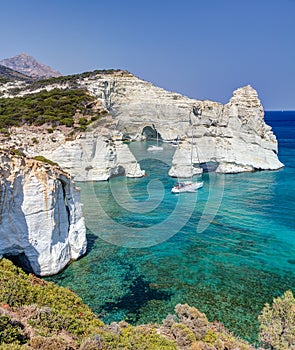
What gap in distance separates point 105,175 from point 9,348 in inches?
1184

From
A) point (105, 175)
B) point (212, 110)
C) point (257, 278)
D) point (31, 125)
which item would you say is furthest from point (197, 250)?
point (212, 110)

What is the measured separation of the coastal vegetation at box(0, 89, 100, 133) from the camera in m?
36.6

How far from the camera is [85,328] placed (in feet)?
26.8

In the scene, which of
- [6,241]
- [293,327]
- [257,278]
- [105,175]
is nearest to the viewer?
[293,327]

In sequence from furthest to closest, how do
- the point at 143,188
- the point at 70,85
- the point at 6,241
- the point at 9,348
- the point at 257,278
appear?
the point at 70,85, the point at 143,188, the point at 257,278, the point at 6,241, the point at 9,348

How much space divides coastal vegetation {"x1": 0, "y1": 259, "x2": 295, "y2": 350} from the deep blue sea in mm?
2319

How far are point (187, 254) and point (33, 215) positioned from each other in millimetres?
8151

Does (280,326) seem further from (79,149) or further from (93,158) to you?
(93,158)

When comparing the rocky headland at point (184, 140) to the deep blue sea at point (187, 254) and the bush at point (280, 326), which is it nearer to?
the deep blue sea at point (187, 254)

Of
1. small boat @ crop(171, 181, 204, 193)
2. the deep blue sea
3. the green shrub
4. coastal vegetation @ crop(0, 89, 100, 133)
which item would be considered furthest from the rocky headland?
the green shrub

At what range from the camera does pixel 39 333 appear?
7.10m

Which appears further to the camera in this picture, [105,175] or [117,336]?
[105,175]

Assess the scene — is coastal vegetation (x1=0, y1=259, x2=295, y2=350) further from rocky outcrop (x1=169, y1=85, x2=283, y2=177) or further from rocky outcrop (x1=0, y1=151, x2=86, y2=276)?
rocky outcrop (x1=169, y1=85, x2=283, y2=177)

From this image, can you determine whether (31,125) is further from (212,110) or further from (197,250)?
(197,250)
